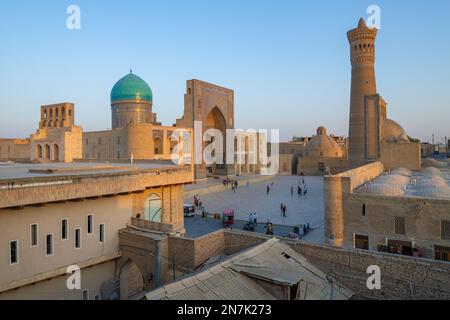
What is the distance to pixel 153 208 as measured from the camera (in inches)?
459

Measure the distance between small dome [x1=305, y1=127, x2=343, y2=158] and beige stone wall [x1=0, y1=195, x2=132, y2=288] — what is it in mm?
36519

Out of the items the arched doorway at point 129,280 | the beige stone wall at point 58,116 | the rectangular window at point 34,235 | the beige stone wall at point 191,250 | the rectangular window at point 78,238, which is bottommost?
the arched doorway at point 129,280

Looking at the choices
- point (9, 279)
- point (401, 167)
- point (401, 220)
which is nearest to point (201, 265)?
point (9, 279)

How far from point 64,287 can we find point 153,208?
3740 mm

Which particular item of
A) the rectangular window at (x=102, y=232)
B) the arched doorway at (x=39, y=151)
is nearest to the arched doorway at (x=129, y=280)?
the rectangular window at (x=102, y=232)

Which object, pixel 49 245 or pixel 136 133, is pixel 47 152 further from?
pixel 49 245

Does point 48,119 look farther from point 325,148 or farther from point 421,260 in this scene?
point 421,260

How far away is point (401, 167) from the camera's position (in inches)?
941

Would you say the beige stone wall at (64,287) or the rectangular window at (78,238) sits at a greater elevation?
the rectangular window at (78,238)

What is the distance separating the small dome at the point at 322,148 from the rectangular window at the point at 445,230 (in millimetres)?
33136

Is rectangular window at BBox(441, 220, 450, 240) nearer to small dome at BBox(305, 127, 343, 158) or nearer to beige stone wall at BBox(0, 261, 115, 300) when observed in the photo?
beige stone wall at BBox(0, 261, 115, 300)

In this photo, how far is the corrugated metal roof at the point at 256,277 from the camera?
20.1 feet

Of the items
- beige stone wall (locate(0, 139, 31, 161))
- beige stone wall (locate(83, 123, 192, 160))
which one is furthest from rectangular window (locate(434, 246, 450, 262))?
beige stone wall (locate(0, 139, 31, 161))
